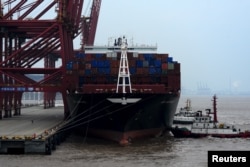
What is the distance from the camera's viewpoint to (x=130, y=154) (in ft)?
121

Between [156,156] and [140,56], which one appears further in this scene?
[140,56]

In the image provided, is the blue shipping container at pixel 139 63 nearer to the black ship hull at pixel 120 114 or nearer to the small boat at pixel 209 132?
the black ship hull at pixel 120 114

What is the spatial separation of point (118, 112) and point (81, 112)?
18.9ft

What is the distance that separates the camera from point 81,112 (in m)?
46.2

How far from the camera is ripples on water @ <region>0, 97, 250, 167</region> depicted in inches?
1303

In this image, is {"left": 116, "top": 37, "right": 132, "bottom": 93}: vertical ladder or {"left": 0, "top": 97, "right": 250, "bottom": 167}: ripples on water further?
{"left": 116, "top": 37, "right": 132, "bottom": 93}: vertical ladder

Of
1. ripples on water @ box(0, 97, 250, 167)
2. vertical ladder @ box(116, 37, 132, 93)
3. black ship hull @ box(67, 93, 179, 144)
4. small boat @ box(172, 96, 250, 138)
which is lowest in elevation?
ripples on water @ box(0, 97, 250, 167)

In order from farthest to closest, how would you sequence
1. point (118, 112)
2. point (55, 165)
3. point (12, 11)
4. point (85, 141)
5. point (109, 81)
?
point (12, 11), point (109, 81), point (85, 141), point (118, 112), point (55, 165)

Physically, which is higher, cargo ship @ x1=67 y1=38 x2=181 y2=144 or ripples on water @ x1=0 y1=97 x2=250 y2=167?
cargo ship @ x1=67 y1=38 x2=181 y2=144

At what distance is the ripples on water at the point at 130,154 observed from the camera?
33.1 m

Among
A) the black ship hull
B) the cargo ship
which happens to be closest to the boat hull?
the cargo ship

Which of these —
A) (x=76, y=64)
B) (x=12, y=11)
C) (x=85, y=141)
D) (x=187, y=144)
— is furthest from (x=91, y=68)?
(x=12, y=11)

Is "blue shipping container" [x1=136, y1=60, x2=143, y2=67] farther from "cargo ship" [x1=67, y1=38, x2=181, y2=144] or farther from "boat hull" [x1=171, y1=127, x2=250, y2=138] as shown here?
"boat hull" [x1=171, y1=127, x2=250, y2=138]

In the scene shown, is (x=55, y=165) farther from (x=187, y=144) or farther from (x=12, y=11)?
(x=12, y=11)
